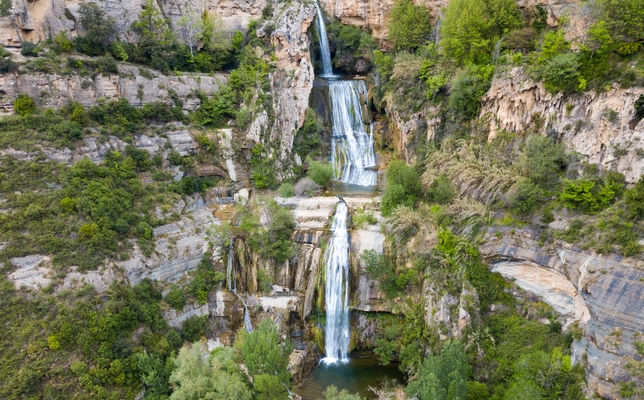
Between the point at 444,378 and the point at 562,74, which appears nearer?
the point at 444,378

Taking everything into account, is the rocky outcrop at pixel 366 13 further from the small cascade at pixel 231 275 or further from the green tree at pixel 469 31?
the small cascade at pixel 231 275

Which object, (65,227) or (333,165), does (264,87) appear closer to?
(333,165)

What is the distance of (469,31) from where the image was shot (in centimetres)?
2789

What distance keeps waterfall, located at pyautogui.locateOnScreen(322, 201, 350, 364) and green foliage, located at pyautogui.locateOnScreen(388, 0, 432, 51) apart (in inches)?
837

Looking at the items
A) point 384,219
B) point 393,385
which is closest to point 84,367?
point 393,385

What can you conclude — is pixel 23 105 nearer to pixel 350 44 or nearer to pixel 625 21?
pixel 350 44

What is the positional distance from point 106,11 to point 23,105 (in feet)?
39.6

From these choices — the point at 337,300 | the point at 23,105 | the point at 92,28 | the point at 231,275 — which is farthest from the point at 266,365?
the point at 92,28

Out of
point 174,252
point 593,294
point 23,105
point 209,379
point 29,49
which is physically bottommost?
point 209,379

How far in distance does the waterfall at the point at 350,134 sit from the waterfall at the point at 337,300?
450 inches

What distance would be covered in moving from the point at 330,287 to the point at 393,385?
24.2 ft

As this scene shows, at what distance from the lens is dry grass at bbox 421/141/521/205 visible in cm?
2344

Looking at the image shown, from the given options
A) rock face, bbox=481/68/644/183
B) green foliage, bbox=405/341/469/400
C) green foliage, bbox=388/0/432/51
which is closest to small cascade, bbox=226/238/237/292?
green foliage, bbox=405/341/469/400

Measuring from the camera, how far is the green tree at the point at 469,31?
27391 mm
